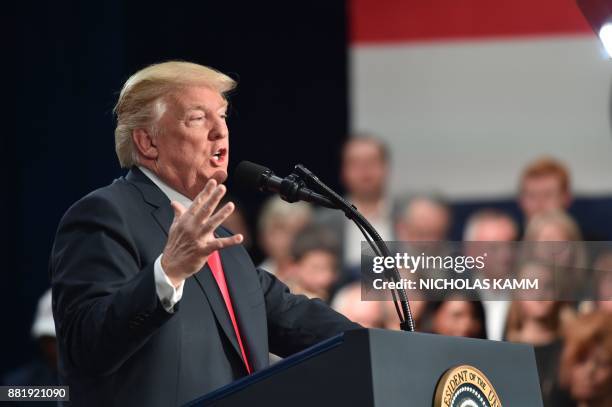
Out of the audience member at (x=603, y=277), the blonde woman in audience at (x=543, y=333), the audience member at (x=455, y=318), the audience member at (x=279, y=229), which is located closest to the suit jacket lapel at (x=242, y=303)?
the audience member at (x=603, y=277)

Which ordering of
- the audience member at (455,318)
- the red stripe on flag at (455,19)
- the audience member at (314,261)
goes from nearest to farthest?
the audience member at (455,318) < the audience member at (314,261) < the red stripe on flag at (455,19)

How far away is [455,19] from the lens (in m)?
6.27

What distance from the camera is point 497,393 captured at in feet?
7.23

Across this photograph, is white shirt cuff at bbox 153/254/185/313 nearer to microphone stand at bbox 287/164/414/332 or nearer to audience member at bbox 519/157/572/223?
microphone stand at bbox 287/164/414/332

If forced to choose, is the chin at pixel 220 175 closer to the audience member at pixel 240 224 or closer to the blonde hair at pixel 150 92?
the blonde hair at pixel 150 92

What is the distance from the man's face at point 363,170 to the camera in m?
5.70

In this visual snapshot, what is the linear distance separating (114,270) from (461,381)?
0.73m

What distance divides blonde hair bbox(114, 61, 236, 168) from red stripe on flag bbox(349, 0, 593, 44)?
11.8ft

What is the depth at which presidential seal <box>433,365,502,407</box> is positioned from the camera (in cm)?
206

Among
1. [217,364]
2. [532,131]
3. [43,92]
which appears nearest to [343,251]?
[532,131]

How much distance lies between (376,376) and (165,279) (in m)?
0.44

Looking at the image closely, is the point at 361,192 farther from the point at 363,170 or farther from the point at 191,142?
the point at 191,142

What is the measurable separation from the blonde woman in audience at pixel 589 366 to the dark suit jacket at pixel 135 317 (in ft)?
6.88

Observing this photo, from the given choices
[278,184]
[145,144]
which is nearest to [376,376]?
[278,184]
